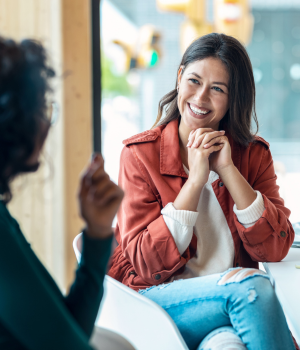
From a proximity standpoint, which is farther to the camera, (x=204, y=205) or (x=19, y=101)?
(x=204, y=205)

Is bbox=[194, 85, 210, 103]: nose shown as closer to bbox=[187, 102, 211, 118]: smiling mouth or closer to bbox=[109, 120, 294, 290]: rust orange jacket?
bbox=[187, 102, 211, 118]: smiling mouth

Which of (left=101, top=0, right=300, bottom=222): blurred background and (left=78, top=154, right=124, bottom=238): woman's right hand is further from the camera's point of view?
(left=101, top=0, right=300, bottom=222): blurred background

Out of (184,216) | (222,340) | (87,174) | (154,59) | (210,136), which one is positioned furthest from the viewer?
(154,59)

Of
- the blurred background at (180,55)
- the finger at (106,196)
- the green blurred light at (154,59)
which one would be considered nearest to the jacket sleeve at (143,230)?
the finger at (106,196)

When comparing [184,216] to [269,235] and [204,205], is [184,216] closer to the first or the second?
[204,205]

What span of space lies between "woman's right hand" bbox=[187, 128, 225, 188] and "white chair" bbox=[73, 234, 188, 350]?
394 millimetres

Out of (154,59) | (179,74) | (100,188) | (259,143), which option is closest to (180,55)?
(154,59)

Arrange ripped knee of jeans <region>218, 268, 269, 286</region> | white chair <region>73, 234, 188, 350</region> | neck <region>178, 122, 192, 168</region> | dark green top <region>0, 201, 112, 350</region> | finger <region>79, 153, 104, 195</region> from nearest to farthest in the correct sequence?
dark green top <region>0, 201, 112, 350</region> < finger <region>79, 153, 104, 195</region> < white chair <region>73, 234, 188, 350</region> < ripped knee of jeans <region>218, 268, 269, 286</region> < neck <region>178, 122, 192, 168</region>

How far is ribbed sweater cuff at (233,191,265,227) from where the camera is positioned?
1186mm

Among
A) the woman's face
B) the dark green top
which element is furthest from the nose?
the dark green top

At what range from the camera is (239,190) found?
3.95 feet

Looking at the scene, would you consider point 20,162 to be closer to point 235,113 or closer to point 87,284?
point 87,284

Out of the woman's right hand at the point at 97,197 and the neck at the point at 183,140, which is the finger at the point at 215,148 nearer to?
the neck at the point at 183,140

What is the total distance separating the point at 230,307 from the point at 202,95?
67 cm
